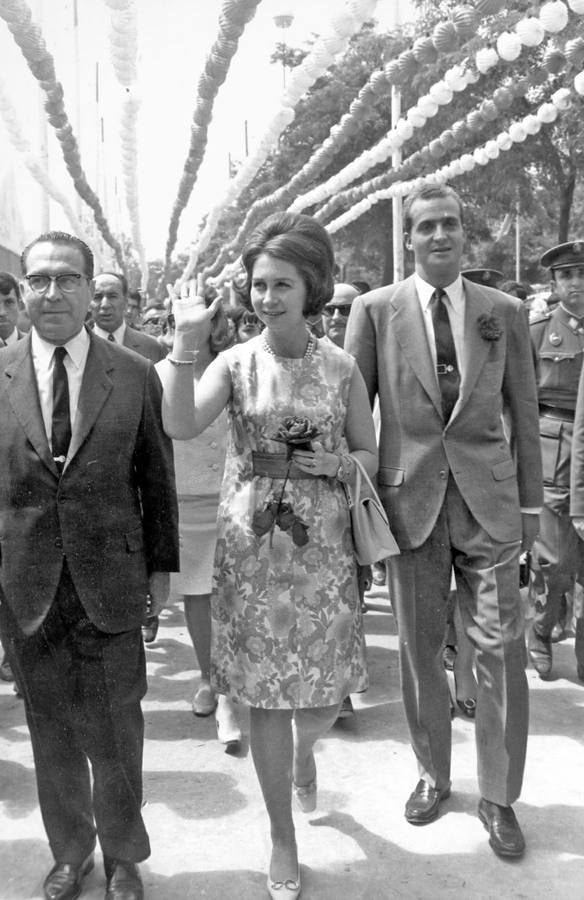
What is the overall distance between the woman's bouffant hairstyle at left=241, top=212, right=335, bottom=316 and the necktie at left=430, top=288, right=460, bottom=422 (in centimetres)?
53

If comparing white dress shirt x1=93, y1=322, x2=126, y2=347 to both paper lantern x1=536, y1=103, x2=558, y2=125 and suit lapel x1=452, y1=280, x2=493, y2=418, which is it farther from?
paper lantern x1=536, y1=103, x2=558, y2=125

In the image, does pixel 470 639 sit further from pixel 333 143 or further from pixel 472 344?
pixel 333 143

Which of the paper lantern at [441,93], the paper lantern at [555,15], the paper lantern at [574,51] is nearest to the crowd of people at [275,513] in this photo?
the paper lantern at [555,15]

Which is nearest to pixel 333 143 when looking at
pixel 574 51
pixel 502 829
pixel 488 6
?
pixel 488 6

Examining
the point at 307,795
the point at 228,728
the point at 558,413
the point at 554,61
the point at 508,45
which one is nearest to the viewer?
the point at 307,795

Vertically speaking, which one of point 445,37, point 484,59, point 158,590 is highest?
point 445,37

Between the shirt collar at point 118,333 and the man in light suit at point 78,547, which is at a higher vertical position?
the shirt collar at point 118,333

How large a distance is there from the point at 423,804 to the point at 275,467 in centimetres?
137

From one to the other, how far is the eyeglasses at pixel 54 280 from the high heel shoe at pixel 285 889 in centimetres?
187

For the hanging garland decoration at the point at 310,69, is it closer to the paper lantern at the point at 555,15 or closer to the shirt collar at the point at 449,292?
the paper lantern at the point at 555,15

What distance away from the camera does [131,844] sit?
271 centimetres

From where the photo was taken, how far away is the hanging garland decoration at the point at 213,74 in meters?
6.23

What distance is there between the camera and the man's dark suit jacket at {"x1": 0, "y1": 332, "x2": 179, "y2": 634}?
2.57 m

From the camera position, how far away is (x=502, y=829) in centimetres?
301
